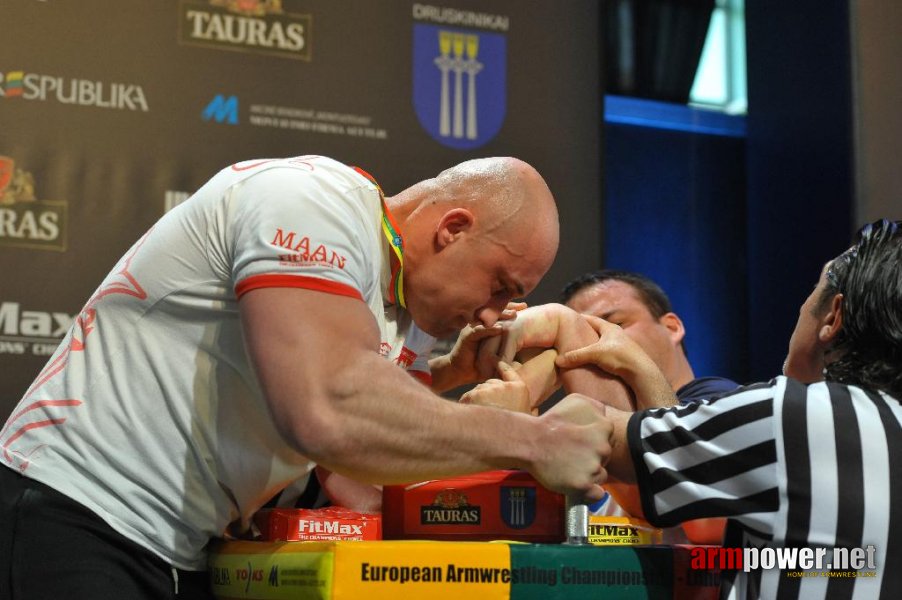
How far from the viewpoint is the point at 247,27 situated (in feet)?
9.52

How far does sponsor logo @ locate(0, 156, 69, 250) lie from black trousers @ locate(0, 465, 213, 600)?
141 cm

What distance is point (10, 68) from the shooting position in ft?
8.80

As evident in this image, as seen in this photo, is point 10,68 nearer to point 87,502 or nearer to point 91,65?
point 91,65

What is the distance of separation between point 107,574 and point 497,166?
849 mm

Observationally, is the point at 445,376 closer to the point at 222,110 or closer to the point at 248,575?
the point at 248,575

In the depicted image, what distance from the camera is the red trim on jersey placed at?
123 cm

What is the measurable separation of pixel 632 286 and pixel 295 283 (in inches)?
77.4

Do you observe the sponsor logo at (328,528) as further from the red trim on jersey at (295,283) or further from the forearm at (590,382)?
the forearm at (590,382)

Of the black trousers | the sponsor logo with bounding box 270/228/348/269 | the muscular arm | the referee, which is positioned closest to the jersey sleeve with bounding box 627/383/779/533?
the referee

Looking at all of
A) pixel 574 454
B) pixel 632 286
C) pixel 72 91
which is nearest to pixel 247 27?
pixel 72 91

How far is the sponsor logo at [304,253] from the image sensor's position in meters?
1.24

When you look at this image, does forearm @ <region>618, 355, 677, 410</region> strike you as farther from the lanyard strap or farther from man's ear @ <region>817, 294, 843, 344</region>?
the lanyard strap

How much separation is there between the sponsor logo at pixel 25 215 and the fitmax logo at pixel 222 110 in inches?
18.8

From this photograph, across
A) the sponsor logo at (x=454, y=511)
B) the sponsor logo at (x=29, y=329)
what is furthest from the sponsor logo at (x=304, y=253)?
the sponsor logo at (x=29, y=329)
